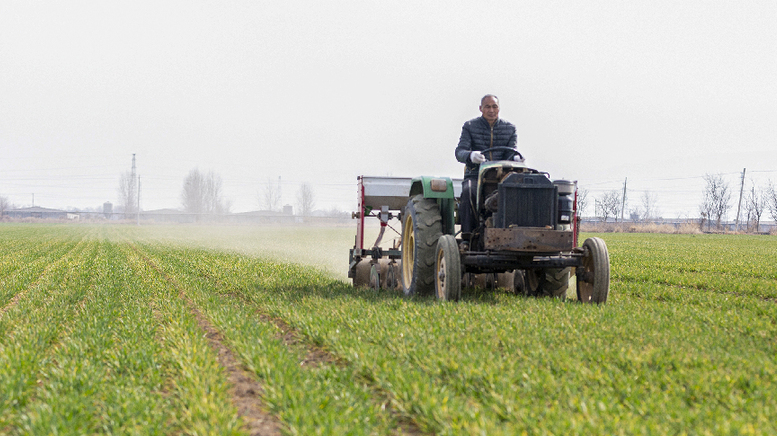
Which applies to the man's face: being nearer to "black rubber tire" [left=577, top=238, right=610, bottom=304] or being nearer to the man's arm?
the man's arm

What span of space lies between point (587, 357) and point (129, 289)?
663 cm

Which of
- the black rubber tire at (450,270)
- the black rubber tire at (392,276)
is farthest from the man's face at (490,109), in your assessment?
the black rubber tire at (392,276)

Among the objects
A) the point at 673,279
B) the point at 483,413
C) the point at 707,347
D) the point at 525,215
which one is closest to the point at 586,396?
the point at 483,413

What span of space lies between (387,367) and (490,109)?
4.46 m

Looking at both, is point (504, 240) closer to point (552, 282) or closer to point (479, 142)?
point (552, 282)

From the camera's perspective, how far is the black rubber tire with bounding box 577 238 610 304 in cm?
641

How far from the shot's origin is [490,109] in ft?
24.0

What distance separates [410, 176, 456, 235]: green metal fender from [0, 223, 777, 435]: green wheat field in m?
1.10

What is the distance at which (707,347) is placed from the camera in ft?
13.9

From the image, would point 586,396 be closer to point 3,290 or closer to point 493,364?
point 493,364

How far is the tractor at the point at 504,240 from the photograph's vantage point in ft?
20.5

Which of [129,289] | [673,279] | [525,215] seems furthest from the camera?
[673,279]

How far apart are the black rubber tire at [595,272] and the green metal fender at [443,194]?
162cm

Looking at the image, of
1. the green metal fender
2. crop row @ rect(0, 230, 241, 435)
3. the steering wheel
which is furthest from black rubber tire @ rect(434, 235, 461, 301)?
crop row @ rect(0, 230, 241, 435)
